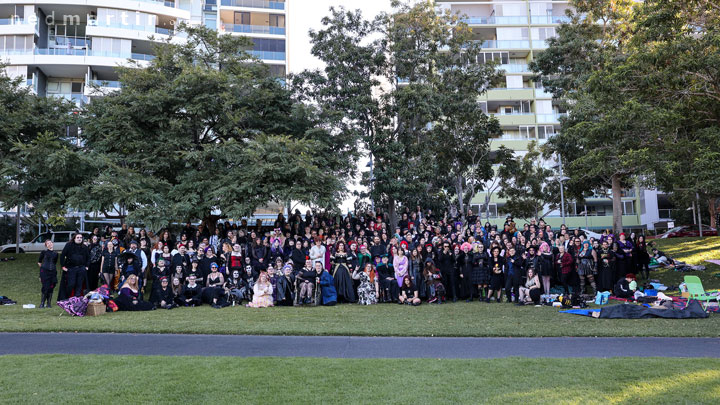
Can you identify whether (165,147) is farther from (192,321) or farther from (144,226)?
(192,321)

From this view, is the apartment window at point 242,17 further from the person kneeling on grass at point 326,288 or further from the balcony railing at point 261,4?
the person kneeling on grass at point 326,288

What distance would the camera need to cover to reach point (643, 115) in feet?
49.4

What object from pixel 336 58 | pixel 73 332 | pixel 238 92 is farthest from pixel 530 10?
pixel 73 332

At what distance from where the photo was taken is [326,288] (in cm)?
1471

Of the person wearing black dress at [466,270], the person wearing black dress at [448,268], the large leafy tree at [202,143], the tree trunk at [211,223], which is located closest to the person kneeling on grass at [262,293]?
the large leafy tree at [202,143]

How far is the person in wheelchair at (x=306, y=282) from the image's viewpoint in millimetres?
14633

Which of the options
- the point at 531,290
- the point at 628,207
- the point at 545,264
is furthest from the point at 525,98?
the point at 531,290

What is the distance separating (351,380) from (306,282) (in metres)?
8.33

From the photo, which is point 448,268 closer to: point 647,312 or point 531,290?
point 531,290

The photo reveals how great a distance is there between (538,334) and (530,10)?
5440 cm

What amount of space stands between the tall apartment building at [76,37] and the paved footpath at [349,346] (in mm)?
33338

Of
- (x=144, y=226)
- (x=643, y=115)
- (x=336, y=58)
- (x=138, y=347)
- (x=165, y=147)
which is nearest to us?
(x=138, y=347)

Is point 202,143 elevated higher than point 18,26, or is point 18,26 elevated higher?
point 18,26

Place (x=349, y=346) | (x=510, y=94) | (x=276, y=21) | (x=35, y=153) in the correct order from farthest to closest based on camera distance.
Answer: (x=510, y=94), (x=276, y=21), (x=35, y=153), (x=349, y=346)
